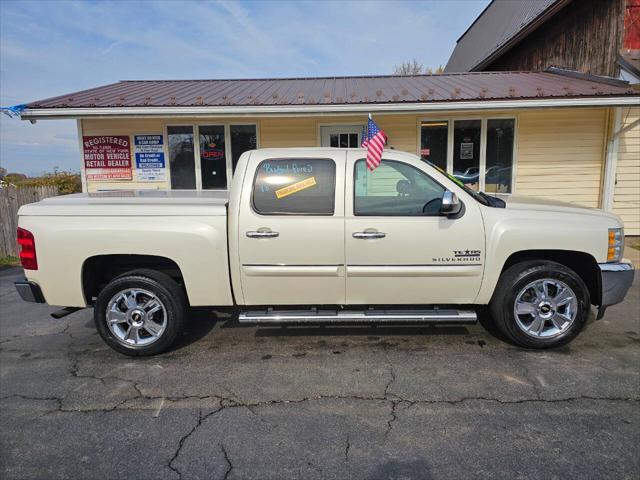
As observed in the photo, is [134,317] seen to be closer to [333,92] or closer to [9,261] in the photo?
[333,92]

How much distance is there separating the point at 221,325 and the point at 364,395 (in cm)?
218

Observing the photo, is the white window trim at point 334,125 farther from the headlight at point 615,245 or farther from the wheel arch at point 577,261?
the headlight at point 615,245

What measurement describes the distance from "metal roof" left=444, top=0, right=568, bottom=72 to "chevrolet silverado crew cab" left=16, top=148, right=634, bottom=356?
30.0 feet

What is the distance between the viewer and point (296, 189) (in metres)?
3.84

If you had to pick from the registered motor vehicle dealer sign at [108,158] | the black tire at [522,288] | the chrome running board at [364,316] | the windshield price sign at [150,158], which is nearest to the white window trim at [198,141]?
the windshield price sign at [150,158]

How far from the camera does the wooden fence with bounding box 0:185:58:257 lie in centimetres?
906

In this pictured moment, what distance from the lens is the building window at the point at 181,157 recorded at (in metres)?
9.50

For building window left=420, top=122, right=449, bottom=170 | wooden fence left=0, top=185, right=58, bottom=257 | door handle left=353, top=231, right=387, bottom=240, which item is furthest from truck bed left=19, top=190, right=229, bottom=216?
building window left=420, top=122, right=449, bottom=170

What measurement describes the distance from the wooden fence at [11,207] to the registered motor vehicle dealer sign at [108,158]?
104 cm

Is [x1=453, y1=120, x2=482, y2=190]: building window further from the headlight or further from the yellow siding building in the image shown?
the headlight

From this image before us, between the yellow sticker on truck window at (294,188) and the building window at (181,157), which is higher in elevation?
the building window at (181,157)

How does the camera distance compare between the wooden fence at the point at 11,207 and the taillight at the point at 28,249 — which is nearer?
the taillight at the point at 28,249

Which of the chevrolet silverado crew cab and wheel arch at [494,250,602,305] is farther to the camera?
wheel arch at [494,250,602,305]

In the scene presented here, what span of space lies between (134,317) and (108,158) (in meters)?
6.95
